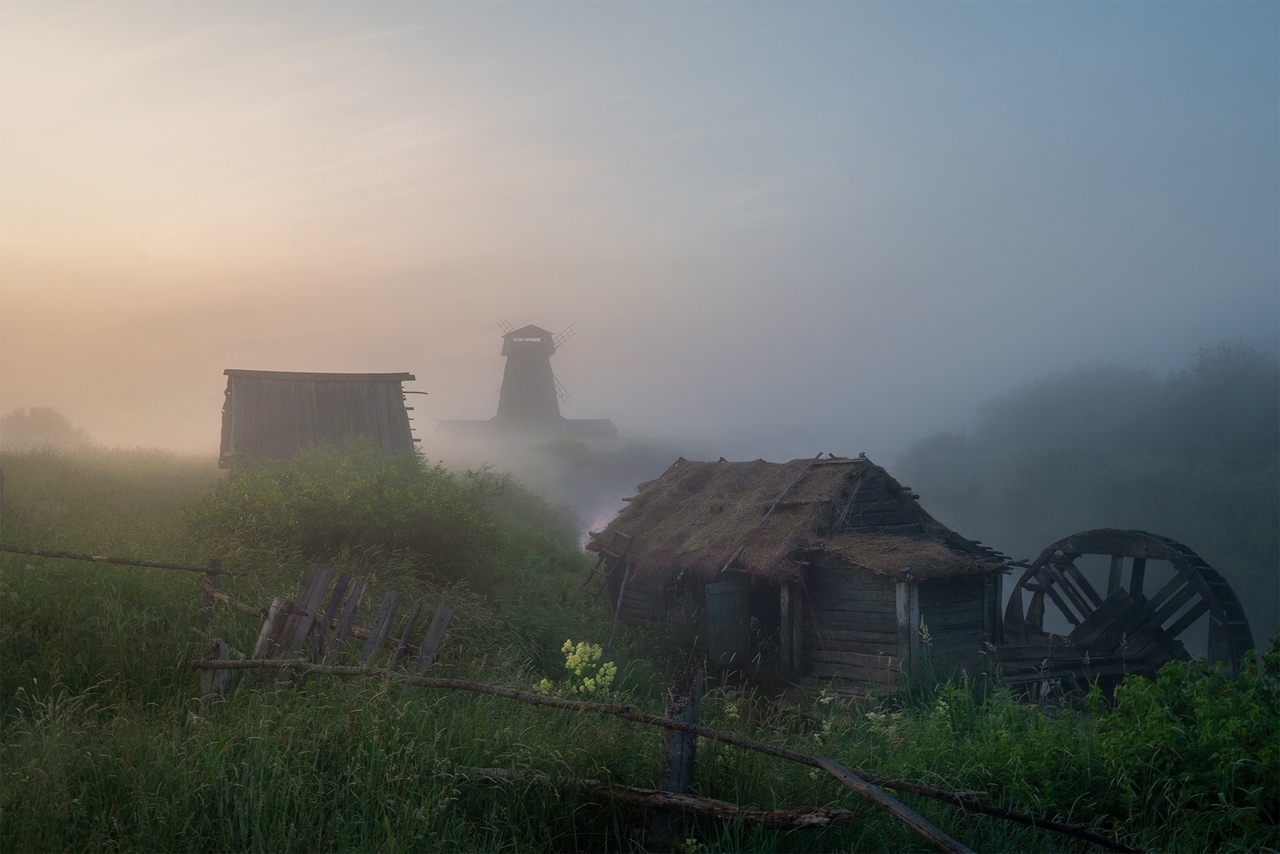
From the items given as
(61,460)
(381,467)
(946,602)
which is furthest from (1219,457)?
(61,460)

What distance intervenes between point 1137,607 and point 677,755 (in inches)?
727

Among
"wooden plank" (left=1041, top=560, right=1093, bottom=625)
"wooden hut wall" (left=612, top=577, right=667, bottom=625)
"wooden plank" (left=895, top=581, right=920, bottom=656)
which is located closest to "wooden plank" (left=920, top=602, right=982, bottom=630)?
"wooden plank" (left=895, top=581, right=920, bottom=656)

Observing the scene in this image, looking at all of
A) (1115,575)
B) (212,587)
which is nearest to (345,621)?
(212,587)

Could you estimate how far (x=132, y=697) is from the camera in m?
7.16

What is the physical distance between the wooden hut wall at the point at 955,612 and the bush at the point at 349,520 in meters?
7.84

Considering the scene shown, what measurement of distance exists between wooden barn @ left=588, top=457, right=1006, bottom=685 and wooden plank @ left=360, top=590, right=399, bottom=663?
7.25 m

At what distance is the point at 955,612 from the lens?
14898mm

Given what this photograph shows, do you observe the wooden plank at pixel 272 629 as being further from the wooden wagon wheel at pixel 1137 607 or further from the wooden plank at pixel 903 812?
the wooden wagon wheel at pixel 1137 607

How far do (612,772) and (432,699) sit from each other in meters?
2.02

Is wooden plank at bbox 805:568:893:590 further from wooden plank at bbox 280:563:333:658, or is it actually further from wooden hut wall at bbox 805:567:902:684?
wooden plank at bbox 280:563:333:658

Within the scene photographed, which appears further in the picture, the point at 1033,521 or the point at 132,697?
the point at 1033,521

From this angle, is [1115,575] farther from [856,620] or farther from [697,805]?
[697,805]

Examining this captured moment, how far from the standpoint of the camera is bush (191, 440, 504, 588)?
42.8 ft

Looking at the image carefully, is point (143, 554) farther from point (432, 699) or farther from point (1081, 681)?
point (1081, 681)
